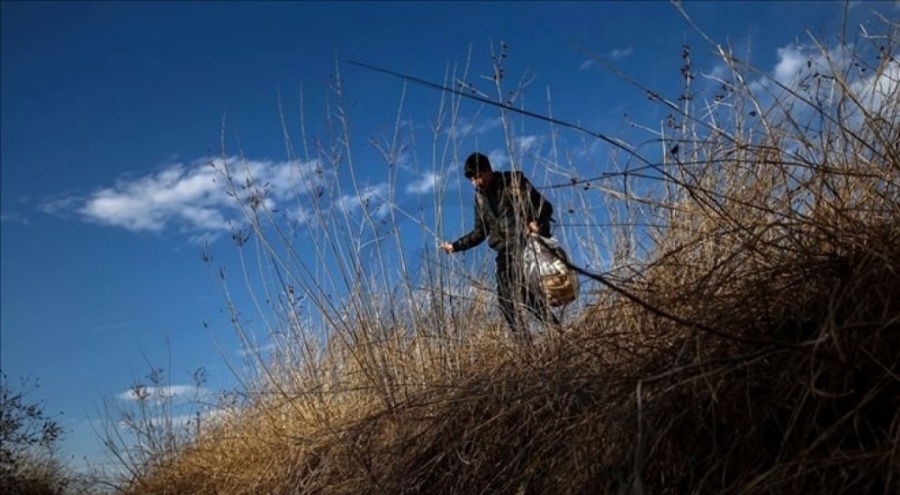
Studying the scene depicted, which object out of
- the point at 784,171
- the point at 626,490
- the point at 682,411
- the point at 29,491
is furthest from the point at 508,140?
the point at 29,491

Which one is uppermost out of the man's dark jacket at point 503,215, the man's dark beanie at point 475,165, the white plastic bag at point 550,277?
the man's dark beanie at point 475,165

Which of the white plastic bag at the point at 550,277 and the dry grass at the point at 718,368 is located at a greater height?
the white plastic bag at the point at 550,277

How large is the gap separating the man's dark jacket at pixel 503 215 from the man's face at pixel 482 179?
3cm

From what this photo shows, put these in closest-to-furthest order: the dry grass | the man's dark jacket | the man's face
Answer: the dry grass → the man's dark jacket → the man's face

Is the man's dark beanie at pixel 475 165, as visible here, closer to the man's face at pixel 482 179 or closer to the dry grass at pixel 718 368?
the man's face at pixel 482 179

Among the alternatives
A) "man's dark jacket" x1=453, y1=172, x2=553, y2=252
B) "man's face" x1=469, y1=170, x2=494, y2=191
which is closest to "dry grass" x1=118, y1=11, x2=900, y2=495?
→ "man's dark jacket" x1=453, y1=172, x2=553, y2=252

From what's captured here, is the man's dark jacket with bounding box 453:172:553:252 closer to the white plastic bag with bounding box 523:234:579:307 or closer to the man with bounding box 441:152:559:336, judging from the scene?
the man with bounding box 441:152:559:336

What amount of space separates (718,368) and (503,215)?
203cm

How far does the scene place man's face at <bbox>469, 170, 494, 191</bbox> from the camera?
455 cm

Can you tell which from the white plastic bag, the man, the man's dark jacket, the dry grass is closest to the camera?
the dry grass

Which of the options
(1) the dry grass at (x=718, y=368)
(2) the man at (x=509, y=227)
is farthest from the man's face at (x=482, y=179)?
(1) the dry grass at (x=718, y=368)

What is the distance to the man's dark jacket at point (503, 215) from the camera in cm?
329

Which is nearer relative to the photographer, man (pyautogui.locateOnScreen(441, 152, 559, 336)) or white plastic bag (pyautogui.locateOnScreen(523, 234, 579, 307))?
white plastic bag (pyautogui.locateOnScreen(523, 234, 579, 307))

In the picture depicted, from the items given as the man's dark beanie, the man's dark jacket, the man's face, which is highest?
the man's dark beanie
